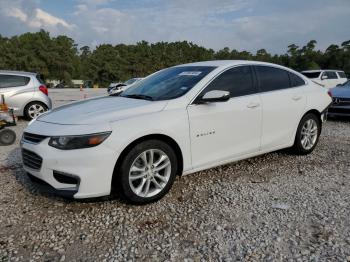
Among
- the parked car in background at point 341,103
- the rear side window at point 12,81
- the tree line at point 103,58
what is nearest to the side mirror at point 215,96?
the parked car in background at point 341,103

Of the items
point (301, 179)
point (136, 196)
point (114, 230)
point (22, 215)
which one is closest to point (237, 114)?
point (301, 179)

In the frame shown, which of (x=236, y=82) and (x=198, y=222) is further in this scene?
(x=236, y=82)

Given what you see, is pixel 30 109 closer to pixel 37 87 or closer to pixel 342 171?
pixel 37 87

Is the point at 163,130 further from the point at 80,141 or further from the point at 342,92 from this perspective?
the point at 342,92

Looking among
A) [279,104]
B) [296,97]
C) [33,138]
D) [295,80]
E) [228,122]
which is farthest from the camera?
[295,80]

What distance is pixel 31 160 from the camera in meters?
3.56

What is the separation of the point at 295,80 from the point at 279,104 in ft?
2.51

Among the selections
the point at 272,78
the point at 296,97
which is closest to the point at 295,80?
the point at 296,97

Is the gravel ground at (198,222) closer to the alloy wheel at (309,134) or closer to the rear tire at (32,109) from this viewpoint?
the alloy wheel at (309,134)

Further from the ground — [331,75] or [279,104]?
[279,104]

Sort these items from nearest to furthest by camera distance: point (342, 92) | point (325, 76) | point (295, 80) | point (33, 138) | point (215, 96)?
1. point (33, 138)
2. point (215, 96)
3. point (295, 80)
4. point (342, 92)
5. point (325, 76)

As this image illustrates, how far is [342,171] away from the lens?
4805mm

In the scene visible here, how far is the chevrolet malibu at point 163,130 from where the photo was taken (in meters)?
3.28

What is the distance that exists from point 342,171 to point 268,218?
2082 mm
